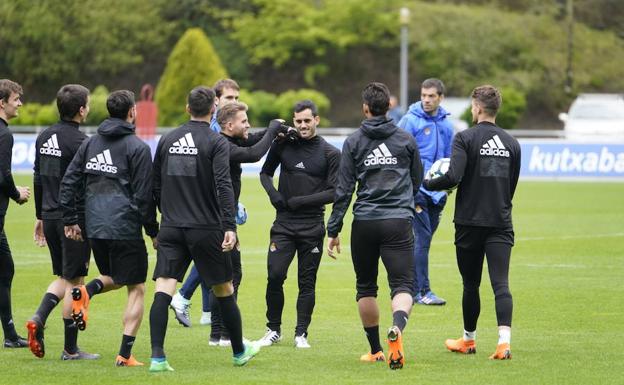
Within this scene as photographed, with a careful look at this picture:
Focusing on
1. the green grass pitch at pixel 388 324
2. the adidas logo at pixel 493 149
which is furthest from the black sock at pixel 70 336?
the adidas logo at pixel 493 149

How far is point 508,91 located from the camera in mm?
50031

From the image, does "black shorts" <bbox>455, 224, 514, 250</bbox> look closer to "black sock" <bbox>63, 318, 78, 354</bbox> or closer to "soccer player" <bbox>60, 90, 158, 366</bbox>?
"soccer player" <bbox>60, 90, 158, 366</bbox>

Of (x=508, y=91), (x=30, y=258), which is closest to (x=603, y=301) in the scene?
(x=30, y=258)

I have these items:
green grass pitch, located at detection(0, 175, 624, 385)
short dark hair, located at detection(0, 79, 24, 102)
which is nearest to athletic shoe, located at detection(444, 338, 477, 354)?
green grass pitch, located at detection(0, 175, 624, 385)

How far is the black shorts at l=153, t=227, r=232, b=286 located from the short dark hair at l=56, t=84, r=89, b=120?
1.49 metres

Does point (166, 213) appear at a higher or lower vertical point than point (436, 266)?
higher

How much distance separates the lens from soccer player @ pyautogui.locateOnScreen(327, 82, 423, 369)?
30.7 feet

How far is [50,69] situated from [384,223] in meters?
45.5

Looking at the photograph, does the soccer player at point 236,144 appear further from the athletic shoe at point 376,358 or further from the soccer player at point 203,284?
the athletic shoe at point 376,358

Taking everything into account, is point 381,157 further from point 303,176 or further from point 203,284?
point 203,284

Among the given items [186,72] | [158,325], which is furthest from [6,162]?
[186,72]

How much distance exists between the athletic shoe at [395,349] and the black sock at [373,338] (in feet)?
1.44

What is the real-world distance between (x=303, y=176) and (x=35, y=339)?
278cm

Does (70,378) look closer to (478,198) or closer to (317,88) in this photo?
(478,198)
